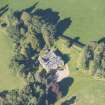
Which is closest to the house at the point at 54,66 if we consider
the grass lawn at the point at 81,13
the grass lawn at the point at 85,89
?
the grass lawn at the point at 85,89

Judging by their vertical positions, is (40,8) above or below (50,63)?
above

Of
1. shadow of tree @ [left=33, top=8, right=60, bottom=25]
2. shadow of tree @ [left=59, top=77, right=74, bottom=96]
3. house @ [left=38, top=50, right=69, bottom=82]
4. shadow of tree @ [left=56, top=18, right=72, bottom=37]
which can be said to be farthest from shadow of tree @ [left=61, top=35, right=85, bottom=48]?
shadow of tree @ [left=59, top=77, right=74, bottom=96]

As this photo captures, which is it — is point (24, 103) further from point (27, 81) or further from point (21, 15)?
point (21, 15)

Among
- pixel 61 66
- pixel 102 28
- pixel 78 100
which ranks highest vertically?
pixel 102 28

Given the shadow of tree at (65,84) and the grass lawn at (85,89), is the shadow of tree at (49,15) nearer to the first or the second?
the grass lawn at (85,89)

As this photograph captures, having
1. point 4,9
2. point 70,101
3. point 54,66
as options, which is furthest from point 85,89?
point 4,9

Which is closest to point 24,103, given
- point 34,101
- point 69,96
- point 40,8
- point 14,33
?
point 34,101
